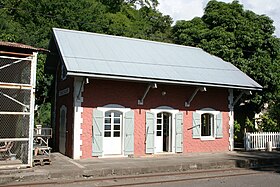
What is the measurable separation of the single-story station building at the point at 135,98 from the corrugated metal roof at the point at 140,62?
4cm

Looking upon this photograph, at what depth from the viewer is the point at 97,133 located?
14695 millimetres

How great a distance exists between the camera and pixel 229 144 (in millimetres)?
18281

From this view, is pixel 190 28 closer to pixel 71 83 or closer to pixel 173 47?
pixel 173 47

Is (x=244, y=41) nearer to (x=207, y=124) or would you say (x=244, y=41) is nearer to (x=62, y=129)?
(x=207, y=124)

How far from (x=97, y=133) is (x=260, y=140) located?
956 cm

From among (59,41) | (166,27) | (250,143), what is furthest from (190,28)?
(166,27)

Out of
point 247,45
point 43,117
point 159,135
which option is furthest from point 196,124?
point 43,117

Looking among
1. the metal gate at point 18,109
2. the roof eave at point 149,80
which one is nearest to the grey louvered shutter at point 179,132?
the roof eave at point 149,80

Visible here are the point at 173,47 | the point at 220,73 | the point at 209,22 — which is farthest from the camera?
the point at 209,22

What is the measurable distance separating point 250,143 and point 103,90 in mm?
8885

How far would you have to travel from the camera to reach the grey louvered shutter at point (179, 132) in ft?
54.3

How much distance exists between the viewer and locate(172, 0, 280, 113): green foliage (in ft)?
72.7

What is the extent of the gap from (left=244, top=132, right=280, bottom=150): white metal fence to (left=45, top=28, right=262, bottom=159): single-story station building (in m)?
1.44

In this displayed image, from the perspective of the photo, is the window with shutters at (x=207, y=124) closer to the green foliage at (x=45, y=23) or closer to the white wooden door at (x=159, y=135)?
the white wooden door at (x=159, y=135)
